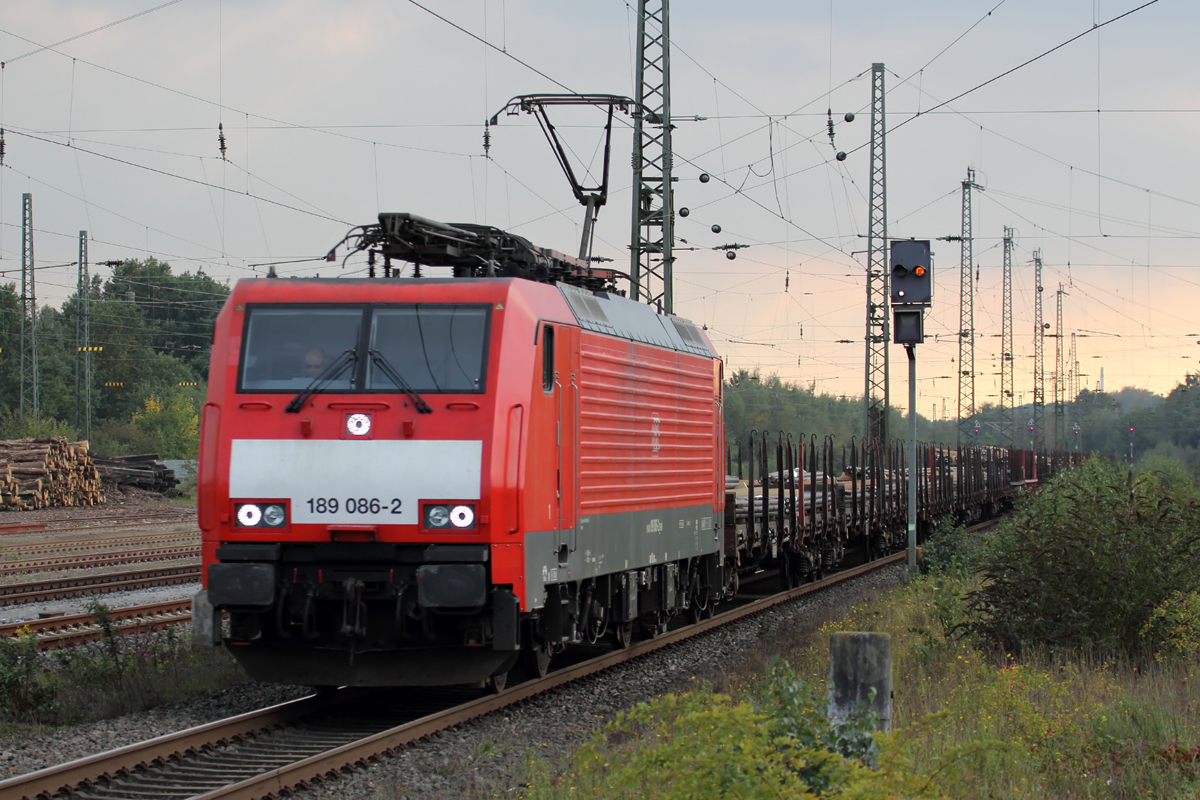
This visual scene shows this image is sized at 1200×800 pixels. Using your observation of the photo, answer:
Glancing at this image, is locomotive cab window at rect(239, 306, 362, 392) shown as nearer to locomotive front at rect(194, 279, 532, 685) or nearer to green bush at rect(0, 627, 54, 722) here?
locomotive front at rect(194, 279, 532, 685)

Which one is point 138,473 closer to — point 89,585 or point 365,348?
point 89,585

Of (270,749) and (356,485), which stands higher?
(356,485)

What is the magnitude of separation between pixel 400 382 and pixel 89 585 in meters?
11.4

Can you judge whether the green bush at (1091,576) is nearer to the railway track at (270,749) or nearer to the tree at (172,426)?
the railway track at (270,749)

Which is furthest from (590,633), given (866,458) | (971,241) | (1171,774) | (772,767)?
(971,241)

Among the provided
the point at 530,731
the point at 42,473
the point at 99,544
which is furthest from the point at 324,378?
the point at 42,473

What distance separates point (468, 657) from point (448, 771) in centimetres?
167

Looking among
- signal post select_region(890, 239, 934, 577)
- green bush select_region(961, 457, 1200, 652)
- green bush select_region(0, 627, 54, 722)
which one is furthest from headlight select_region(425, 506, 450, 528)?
signal post select_region(890, 239, 934, 577)

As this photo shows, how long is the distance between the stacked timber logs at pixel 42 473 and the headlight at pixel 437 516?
30827 mm

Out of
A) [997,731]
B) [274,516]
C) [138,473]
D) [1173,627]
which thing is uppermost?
→ [274,516]

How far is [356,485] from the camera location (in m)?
8.95

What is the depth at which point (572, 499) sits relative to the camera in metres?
10.2

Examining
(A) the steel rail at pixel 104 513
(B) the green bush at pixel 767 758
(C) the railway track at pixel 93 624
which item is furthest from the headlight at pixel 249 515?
(A) the steel rail at pixel 104 513

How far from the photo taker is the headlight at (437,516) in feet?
29.1
